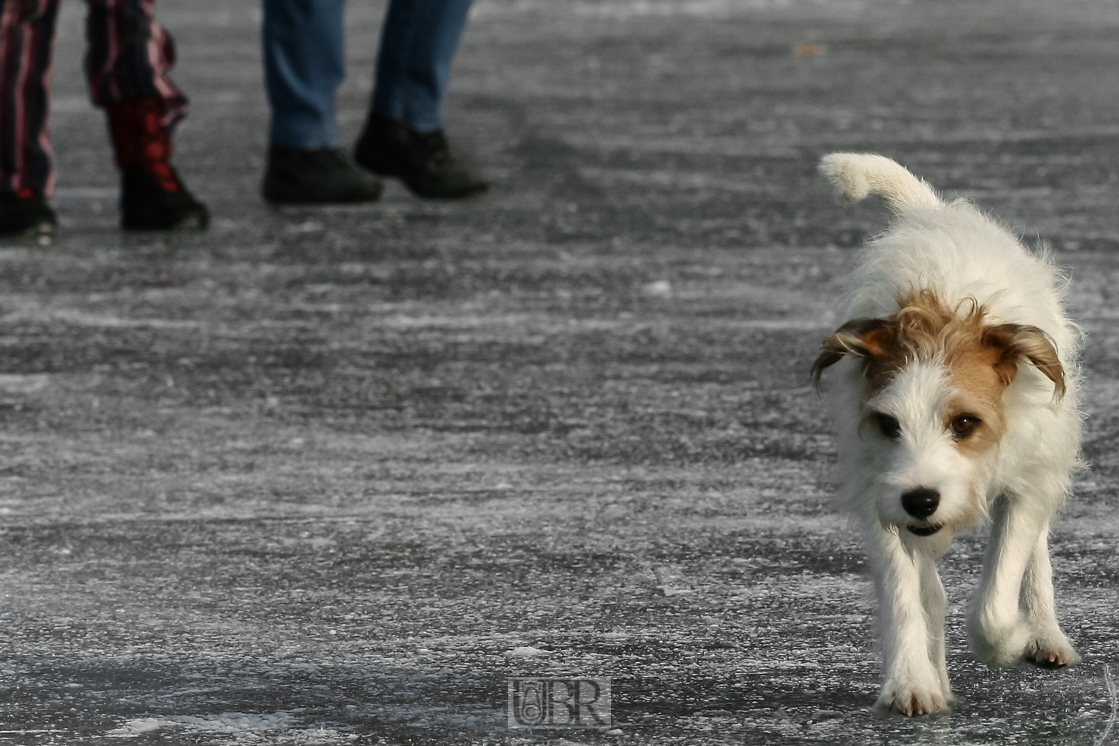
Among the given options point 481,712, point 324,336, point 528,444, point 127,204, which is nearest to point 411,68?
point 127,204

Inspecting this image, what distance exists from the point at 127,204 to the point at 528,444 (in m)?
3.68

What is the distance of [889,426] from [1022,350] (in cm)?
29

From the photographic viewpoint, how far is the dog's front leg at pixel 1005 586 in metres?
3.52

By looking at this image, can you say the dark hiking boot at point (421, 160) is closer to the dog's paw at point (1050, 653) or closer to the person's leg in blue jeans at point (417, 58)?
the person's leg in blue jeans at point (417, 58)

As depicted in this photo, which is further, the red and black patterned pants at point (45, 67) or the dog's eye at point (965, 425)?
the red and black patterned pants at point (45, 67)

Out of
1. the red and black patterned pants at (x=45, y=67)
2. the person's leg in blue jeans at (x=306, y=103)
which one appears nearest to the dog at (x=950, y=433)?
the red and black patterned pants at (x=45, y=67)

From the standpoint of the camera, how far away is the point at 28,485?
4977mm

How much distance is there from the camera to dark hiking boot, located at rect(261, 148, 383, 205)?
28.9 ft

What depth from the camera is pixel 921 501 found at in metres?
3.29

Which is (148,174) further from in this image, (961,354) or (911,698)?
(911,698)

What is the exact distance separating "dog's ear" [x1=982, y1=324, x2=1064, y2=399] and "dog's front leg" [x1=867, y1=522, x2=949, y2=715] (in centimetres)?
38

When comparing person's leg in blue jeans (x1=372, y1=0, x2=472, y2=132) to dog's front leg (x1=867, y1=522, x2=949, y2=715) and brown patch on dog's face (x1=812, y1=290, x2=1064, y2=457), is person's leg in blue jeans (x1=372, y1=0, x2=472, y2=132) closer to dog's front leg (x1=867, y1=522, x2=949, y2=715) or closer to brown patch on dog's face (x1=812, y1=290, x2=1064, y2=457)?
brown patch on dog's face (x1=812, y1=290, x2=1064, y2=457)

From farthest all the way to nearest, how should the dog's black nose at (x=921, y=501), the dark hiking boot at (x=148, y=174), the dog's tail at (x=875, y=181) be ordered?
the dark hiking boot at (x=148, y=174), the dog's tail at (x=875, y=181), the dog's black nose at (x=921, y=501)
